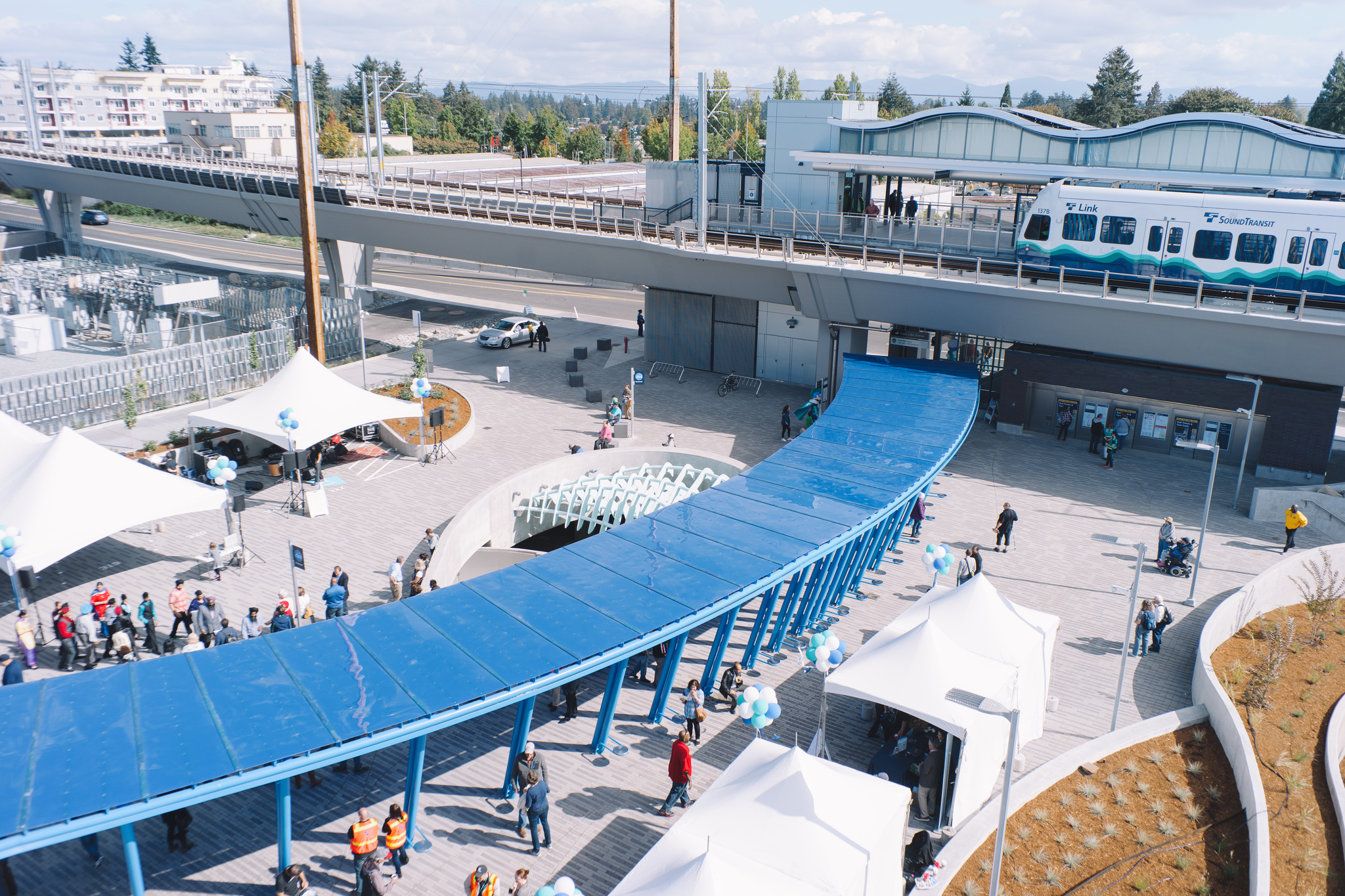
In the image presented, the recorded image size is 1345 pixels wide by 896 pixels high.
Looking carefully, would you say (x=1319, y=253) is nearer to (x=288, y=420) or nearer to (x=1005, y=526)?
(x=1005, y=526)

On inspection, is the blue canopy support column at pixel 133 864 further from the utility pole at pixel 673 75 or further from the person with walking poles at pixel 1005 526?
the utility pole at pixel 673 75

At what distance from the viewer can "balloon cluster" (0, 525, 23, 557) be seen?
57.9 feet

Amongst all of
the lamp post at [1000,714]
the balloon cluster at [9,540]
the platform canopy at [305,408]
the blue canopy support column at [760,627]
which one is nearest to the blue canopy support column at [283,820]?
the lamp post at [1000,714]

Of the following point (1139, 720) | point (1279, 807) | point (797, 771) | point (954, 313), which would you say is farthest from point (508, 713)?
point (954, 313)

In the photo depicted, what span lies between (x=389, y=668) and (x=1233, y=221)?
25.3 meters

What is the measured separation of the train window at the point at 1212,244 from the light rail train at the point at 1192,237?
0.02m

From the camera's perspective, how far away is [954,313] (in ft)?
99.1

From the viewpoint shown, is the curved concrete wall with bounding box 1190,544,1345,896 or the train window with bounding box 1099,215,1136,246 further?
the train window with bounding box 1099,215,1136,246

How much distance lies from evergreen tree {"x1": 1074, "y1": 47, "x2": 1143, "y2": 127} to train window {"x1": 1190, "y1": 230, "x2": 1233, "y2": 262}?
299 ft

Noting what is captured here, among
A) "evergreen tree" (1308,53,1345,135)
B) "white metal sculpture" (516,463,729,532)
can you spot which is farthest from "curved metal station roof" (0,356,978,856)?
"evergreen tree" (1308,53,1345,135)

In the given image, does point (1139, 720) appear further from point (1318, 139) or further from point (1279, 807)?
point (1318, 139)

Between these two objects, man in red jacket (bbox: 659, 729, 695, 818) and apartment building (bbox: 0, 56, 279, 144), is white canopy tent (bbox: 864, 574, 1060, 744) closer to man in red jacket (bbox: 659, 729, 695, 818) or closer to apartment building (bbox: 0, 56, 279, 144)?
man in red jacket (bbox: 659, 729, 695, 818)

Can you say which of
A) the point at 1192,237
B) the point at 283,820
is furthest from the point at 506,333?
the point at 283,820

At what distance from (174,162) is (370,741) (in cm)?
5070
